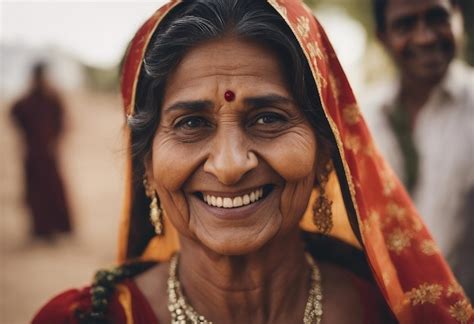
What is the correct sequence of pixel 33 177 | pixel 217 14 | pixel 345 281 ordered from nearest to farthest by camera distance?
pixel 217 14, pixel 345 281, pixel 33 177

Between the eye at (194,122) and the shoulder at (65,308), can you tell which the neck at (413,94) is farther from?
the shoulder at (65,308)

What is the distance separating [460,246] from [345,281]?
1487mm

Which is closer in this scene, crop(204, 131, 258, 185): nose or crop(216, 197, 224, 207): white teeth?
crop(204, 131, 258, 185): nose

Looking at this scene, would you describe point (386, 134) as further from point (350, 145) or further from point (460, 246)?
point (350, 145)

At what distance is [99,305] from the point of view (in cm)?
209

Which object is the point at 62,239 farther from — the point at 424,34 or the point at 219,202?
the point at 219,202

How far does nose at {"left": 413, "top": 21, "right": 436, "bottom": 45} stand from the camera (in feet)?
11.8

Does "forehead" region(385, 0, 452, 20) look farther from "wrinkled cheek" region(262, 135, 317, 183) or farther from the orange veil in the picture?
"wrinkled cheek" region(262, 135, 317, 183)

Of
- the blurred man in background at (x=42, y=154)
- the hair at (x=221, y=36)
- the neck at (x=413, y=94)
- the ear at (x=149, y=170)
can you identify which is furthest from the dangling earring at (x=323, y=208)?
the blurred man in background at (x=42, y=154)

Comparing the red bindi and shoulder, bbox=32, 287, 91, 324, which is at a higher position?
the red bindi

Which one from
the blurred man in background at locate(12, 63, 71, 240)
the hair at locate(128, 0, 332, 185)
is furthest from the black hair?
the blurred man in background at locate(12, 63, 71, 240)

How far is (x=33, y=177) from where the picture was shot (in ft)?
29.1

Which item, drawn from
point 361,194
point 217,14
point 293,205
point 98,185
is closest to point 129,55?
point 217,14

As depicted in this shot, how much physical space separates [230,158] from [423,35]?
2349 mm
